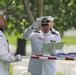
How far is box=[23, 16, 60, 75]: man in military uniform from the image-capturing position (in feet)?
32.2

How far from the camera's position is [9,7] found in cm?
1827

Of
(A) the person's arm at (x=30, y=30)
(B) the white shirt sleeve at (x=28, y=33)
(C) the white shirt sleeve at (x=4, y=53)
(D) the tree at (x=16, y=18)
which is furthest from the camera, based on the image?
(D) the tree at (x=16, y=18)

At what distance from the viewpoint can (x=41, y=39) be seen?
10.0 metres

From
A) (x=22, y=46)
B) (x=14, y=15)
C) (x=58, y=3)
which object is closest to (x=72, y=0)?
(x=58, y=3)

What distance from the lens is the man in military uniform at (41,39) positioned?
32.2 feet

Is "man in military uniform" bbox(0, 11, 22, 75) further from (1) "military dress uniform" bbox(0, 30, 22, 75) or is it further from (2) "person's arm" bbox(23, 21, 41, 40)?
(2) "person's arm" bbox(23, 21, 41, 40)

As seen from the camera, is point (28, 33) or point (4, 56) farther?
point (28, 33)

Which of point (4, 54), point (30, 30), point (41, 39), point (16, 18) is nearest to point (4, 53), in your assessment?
point (4, 54)

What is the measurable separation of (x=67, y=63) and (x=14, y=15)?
3.30 m

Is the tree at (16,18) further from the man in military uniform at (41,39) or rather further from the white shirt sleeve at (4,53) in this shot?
the white shirt sleeve at (4,53)

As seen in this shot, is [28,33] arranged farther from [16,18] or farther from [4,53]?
[16,18]

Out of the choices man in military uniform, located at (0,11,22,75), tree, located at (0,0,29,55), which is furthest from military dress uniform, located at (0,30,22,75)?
tree, located at (0,0,29,55)

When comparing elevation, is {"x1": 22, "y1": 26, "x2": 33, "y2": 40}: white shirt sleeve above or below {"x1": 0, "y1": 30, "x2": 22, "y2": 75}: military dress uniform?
above

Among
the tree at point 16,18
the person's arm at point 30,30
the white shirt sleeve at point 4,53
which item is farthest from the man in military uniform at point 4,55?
the tree at point 16,18
